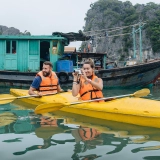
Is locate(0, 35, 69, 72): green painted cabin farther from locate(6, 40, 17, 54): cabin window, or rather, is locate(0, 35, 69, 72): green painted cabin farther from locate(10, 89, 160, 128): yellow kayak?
locate(10, 89, 160, 128): yellow kayak

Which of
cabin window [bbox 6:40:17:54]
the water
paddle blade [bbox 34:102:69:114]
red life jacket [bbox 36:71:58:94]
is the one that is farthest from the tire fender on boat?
paddle blade [bbox 34:102:69:114]

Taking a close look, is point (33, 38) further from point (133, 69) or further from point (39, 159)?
point (39, 159)

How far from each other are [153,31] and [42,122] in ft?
154

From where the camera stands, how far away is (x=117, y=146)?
3680mm

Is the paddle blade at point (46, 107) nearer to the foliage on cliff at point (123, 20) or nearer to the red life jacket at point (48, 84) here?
the red life jacket at point (48, 84)

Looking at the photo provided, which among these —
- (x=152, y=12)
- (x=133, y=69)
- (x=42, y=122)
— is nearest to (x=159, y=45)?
(x=152, y=12)

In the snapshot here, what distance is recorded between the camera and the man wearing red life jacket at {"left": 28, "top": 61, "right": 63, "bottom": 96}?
6973 millimetres

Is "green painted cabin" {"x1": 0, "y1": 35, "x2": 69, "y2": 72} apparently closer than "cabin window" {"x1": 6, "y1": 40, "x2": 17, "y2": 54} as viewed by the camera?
Yes

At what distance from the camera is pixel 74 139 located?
4.04m

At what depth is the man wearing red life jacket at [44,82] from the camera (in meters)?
6.97

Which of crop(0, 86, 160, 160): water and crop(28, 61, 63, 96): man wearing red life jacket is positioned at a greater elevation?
crop(28, 61, 63, 96): man wearing red life jacket

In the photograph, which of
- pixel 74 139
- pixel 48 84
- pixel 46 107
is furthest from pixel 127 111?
pixel 48 84

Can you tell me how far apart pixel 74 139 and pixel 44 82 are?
10.6ft

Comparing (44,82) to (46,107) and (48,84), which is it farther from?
(46,107)
